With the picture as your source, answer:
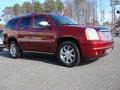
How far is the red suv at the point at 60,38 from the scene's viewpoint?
26.8ft

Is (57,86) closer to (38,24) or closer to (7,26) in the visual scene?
(38,24)

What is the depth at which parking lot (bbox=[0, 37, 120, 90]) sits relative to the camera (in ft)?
20.4

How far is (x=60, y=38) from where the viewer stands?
879 centimetres

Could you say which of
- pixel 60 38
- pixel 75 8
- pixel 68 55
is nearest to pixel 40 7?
pixel 75 8

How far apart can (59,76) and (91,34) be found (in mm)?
1747

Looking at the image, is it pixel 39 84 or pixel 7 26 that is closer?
pixel 39 84

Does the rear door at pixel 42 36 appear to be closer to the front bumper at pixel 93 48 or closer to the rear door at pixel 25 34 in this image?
the rear door at pixel 25 34

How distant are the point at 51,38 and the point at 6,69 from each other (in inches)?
70.8

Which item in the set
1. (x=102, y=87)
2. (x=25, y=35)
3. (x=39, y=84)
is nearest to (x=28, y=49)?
(x=25, y=35)

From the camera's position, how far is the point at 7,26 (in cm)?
1144

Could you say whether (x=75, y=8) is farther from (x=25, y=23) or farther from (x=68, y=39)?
(x=68, y=39)

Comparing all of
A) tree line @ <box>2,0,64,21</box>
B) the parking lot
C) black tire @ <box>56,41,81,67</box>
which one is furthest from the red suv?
tree line @ <box>2,0,64,21</box>

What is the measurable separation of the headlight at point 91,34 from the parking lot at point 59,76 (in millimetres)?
918

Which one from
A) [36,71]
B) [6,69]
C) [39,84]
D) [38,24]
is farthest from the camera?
[38,24]
